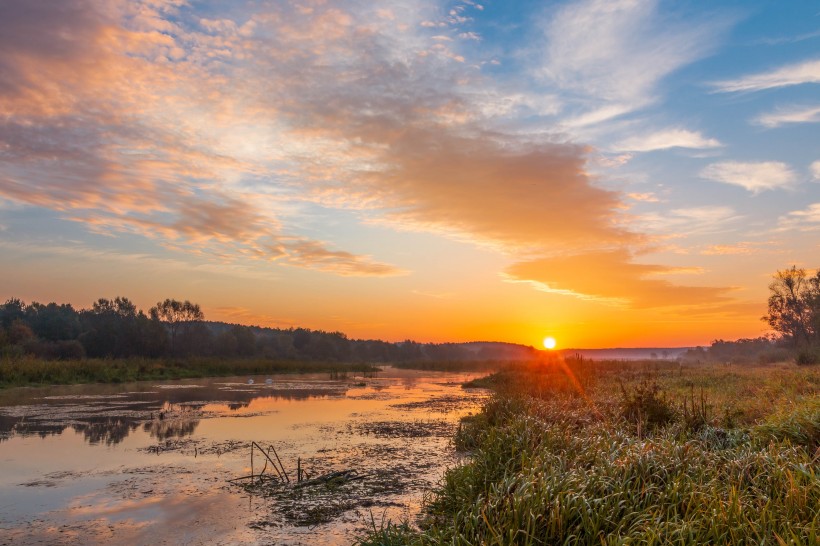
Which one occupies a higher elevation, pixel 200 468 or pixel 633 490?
pixel 633 490

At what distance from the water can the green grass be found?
9.12 meters

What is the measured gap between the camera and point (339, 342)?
103688mm

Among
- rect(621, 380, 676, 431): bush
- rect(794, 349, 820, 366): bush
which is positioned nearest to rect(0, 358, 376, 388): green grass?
rect(621, 380, 676, 431): bush

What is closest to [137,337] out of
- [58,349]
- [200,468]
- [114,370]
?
[58,349]

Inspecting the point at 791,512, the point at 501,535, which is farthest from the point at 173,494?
the point at 791,512

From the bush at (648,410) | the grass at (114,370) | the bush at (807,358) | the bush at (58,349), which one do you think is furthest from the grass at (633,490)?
the bush at (58,349)

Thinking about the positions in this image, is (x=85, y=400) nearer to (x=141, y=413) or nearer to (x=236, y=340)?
(x=141, y=413)

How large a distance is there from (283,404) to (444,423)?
9928 mm

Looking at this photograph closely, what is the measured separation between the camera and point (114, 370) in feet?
127

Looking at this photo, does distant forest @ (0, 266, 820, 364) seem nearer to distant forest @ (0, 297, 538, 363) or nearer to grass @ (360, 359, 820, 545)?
distant forest @ (0, 297, 538, 363)

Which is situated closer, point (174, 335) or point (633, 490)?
point (633, 490)

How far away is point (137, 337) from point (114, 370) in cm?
2735

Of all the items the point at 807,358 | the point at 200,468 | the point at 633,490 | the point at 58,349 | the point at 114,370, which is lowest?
Answer: the point at 200,468

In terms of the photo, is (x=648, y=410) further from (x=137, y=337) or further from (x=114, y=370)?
(x=137, y=337)
